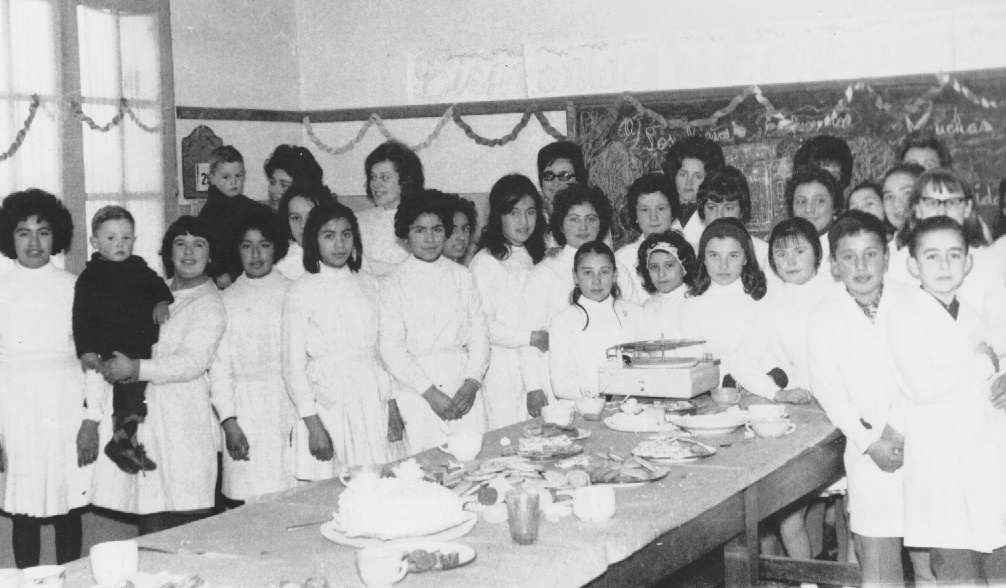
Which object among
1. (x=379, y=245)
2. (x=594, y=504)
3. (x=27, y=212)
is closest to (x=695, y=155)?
(x=379, y=245)

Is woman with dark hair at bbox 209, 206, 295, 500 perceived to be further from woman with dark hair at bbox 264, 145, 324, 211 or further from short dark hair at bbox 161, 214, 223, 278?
woman with dark hair at bbox 264, 145, 324, 211

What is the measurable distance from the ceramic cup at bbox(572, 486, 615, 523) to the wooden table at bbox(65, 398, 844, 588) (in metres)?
0.02

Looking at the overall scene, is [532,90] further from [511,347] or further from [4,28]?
[4,28]

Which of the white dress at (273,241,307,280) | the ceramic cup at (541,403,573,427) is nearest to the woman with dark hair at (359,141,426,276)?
the white dress at (273,241,307,280)

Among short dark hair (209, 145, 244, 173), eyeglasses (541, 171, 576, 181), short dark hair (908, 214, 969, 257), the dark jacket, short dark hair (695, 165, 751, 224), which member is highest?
short dark hair (209, 145, 244, 173)

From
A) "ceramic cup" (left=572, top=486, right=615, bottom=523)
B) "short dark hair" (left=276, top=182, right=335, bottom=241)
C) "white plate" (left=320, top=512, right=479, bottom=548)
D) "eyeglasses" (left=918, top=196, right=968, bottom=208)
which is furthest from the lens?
"short dark hair" (left=276, top=182, right=335, bottom=241)

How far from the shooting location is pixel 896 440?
3.55m

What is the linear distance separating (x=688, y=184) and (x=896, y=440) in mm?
2200

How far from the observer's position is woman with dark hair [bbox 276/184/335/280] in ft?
17.4

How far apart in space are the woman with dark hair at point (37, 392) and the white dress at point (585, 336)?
1813mm

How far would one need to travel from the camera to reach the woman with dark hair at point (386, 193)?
560 cm

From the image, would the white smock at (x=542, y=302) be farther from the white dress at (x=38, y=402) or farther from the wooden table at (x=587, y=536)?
the white dress at (x=38, y=402)

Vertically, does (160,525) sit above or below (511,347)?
below

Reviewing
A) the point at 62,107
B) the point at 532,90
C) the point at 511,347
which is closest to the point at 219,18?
the point at 62,107
